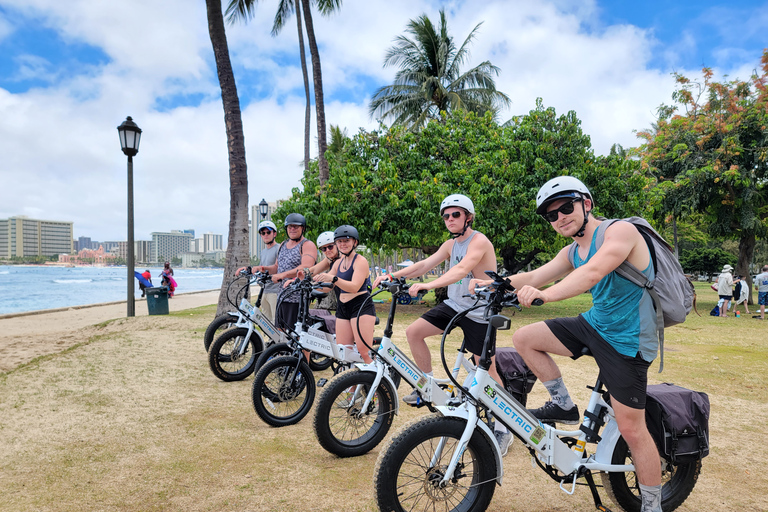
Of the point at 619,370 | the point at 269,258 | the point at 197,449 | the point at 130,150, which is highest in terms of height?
the point at 130,150

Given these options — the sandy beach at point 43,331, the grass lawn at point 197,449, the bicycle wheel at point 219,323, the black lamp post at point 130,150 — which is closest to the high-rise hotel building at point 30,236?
the sandy beach at point 43,331

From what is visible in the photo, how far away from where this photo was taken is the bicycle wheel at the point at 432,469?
241cm

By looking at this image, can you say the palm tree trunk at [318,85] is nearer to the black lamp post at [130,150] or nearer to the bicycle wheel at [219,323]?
the black lamp post at [130,150]

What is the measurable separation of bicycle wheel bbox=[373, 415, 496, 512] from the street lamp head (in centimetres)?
1197

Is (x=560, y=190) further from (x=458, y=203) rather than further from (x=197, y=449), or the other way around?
(x=197, y=449)

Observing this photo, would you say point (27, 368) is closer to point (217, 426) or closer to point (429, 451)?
point (217, 426)

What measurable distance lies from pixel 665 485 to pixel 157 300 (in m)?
12.9

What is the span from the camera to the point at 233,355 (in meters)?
5.95

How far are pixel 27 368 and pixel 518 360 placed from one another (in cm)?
690

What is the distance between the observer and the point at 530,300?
230cm

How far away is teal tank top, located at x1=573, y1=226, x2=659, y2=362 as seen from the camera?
2.44 metres

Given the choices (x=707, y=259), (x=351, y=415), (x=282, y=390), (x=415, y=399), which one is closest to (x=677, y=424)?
(x=415, y=399)

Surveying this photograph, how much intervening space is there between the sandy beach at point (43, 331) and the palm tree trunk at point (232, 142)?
3147mm

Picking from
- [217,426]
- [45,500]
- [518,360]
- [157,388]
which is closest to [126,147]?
[157,388]
